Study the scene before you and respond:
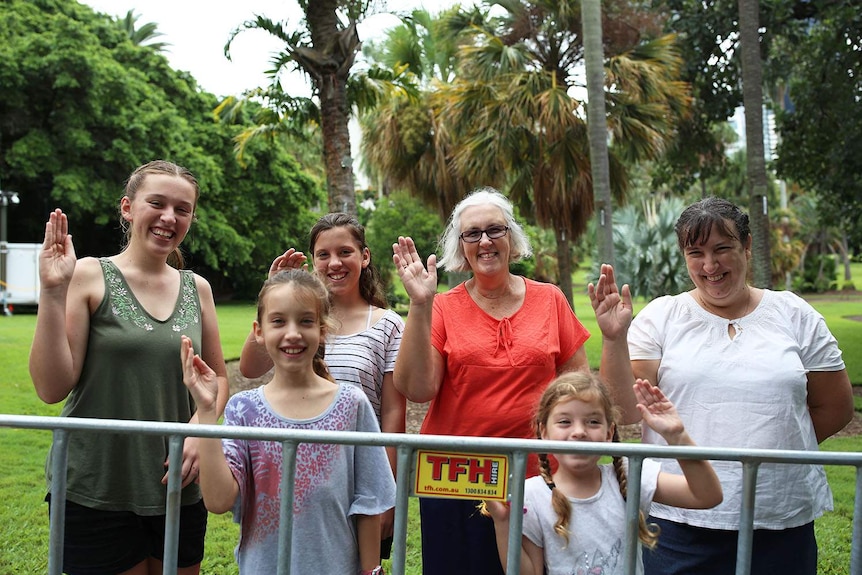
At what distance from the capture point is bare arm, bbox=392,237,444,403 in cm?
277

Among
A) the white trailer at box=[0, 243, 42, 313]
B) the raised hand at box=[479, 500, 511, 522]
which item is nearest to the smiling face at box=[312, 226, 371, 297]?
the raised hand at box=[479, 500, 511, 522]

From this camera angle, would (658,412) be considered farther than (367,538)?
No

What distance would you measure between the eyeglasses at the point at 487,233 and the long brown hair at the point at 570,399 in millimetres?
746

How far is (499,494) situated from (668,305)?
1.11m

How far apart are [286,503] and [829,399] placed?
5.78 ft

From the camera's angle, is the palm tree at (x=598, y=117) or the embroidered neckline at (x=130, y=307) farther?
the palm tree at (x=598, y=117)

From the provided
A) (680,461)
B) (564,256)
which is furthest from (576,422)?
(564,256)

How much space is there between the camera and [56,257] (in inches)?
98.7

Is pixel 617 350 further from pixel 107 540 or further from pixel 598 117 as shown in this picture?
pixel 598 117

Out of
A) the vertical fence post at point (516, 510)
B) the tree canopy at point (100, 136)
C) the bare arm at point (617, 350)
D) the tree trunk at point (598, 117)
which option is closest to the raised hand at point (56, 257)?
the vertical fence post at point (516, 510)

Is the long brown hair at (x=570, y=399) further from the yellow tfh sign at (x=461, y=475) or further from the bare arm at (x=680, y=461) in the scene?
the yellow tfh sign at (x=461, y=475)

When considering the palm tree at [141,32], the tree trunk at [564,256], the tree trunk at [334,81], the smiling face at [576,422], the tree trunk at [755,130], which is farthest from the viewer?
the palm tree at [141,32]

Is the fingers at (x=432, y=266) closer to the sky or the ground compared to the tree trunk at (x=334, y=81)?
closer to the ground

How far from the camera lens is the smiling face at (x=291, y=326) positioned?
2.44m
